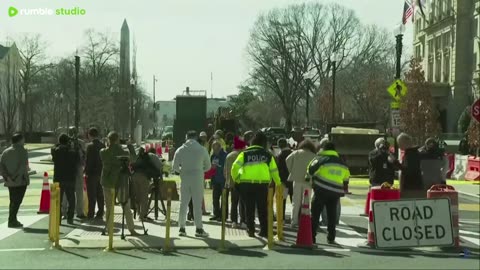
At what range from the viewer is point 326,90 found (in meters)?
65.4

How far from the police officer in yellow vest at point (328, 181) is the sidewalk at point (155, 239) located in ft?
3.58

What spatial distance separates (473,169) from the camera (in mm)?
24469

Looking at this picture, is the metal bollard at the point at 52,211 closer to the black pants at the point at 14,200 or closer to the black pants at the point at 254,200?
the black pants at the point at 14,200

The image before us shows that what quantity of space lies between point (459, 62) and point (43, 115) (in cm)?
6152

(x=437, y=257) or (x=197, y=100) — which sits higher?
(x=197, y=100)

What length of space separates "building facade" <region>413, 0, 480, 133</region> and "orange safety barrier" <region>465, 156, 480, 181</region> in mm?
30334

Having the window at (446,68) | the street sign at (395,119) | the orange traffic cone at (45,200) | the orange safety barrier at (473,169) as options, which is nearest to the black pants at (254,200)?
the orange traffic cone at (45,200)

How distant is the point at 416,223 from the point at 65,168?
6.70 m

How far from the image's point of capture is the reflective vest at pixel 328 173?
10.6 metres

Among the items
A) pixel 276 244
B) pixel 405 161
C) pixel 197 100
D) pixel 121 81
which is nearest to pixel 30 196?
pixel 276 244

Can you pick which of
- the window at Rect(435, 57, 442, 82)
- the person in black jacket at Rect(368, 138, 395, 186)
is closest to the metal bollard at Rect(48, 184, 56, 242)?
the person in black jacket at Rect(368, 138, 395, 186)

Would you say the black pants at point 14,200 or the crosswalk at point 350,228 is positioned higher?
the black pants at point 14,200

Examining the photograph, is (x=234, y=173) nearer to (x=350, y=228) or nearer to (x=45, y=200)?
(x=350, y=228)

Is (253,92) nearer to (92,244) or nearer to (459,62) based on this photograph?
(459,62)
